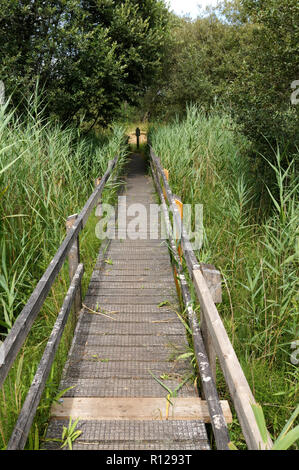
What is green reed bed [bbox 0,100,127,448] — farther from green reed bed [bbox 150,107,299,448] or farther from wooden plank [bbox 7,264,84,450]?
green reed bed [bbox 150,107,299,448]

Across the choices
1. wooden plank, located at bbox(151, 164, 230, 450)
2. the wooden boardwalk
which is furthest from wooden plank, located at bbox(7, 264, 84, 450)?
wooden plank, located at bbox(151, 164, 230, 450)

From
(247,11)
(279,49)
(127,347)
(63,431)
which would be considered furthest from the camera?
(247,11)

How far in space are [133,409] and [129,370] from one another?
452mm

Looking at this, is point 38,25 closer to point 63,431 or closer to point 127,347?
point 127,347

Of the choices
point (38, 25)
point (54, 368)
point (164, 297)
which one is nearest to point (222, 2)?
point (38, 25)

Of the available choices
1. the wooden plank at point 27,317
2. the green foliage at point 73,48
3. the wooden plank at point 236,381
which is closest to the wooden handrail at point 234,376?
the wooden plank at point 236,381

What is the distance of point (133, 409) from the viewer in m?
2.44

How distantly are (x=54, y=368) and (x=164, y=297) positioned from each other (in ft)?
4.96

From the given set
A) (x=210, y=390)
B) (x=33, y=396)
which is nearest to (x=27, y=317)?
(x=33, y=396)

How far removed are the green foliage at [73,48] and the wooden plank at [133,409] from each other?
6400mm

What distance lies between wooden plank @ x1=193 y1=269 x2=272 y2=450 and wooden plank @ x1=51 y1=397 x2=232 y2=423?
672 millimetres

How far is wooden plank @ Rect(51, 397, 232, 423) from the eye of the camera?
2.38 m

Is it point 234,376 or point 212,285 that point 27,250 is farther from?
point 234,376

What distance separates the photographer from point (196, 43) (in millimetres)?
17094
